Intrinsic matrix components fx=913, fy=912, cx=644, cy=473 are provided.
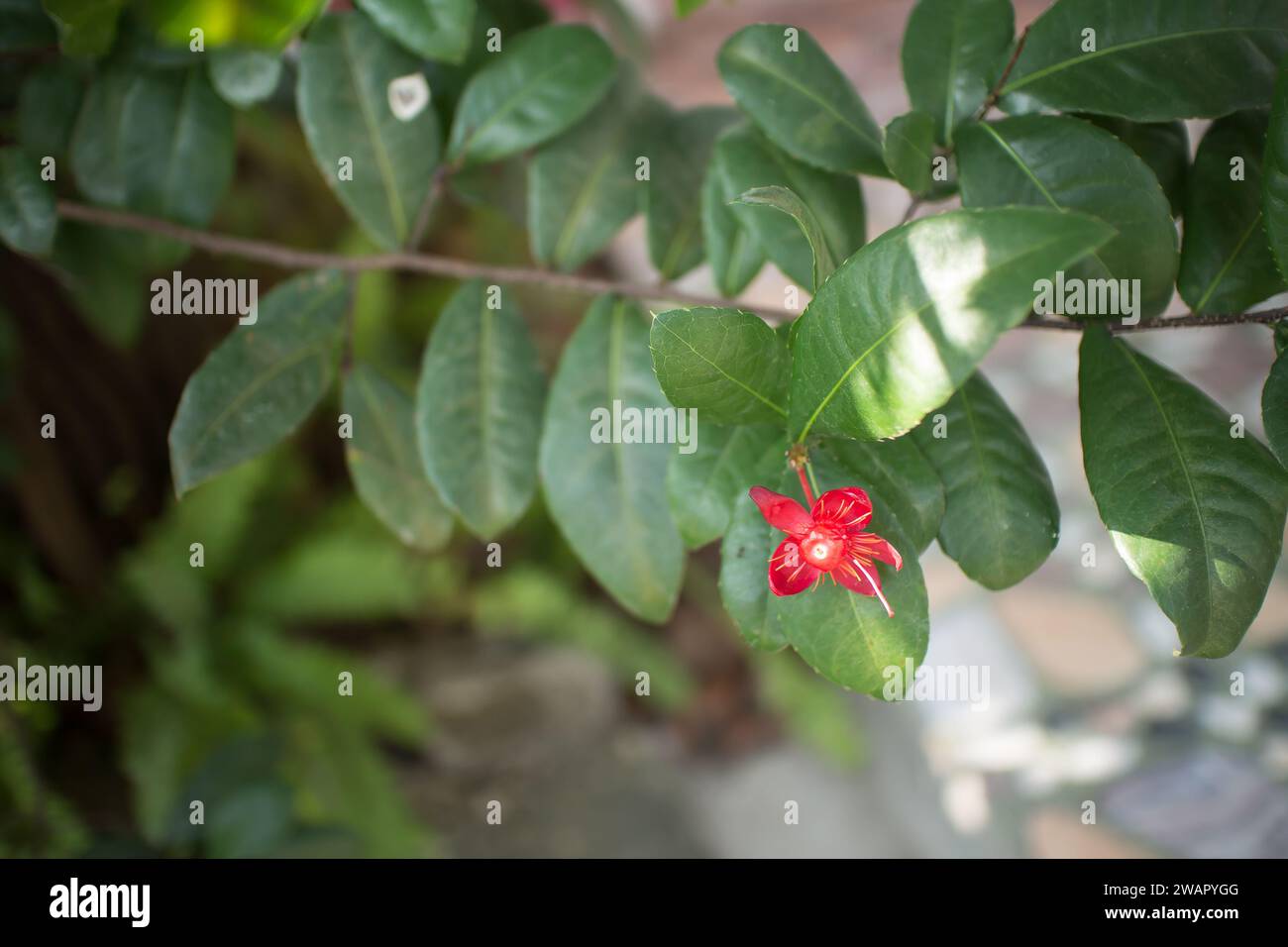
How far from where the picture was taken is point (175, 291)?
1237mm

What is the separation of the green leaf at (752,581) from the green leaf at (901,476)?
0.09 meters

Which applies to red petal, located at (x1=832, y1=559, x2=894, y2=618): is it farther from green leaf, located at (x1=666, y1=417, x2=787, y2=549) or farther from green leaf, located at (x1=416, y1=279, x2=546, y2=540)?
green leaf, located at (x1=416, y1=279, x2=546, y2=540)

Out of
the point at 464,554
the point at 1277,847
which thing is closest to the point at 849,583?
the point at 1277,847

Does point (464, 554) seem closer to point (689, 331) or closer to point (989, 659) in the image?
point (989, 659)

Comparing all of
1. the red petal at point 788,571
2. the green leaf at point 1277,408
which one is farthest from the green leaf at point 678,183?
the green leaf at point 1277,408

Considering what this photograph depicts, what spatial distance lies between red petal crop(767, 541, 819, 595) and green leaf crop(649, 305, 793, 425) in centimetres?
12

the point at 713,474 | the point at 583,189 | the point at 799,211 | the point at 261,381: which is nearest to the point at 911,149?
the point at 799,211

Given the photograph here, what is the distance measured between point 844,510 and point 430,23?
649 millimetres

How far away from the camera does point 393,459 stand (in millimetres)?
1077

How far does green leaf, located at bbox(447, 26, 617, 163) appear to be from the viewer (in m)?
1.01

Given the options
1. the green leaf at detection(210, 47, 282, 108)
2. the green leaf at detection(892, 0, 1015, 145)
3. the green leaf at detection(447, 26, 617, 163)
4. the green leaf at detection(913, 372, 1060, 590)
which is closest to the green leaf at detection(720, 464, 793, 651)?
the green leaf at detection(913, 372, 1060, 590)

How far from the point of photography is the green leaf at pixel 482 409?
993 mm

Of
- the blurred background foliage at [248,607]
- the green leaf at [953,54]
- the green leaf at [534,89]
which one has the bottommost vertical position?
the blurred background foliage at [248,607]

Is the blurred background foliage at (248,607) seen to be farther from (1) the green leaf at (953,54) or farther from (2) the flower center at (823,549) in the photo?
(2) the flower center at (823,549)
